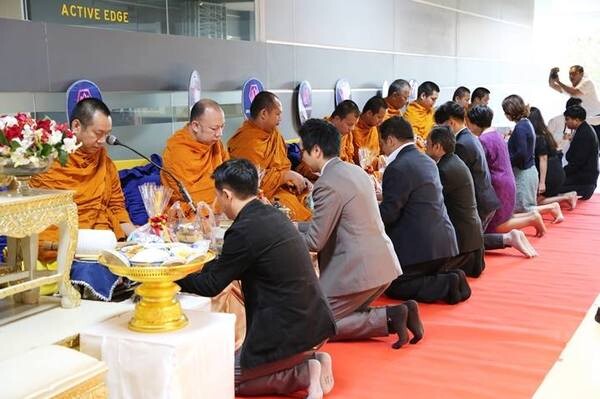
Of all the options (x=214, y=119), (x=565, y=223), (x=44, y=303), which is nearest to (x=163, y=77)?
(x=214, y=119)

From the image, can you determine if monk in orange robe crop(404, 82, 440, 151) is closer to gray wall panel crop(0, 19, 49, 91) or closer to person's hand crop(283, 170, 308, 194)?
person's hand crop(283, 170, 308, 194)

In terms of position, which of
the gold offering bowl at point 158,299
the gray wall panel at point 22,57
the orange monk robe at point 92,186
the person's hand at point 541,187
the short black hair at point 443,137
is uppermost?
the gray wall panel at point 22,57

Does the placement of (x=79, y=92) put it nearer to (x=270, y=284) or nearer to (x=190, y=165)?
(x=190, y=165)

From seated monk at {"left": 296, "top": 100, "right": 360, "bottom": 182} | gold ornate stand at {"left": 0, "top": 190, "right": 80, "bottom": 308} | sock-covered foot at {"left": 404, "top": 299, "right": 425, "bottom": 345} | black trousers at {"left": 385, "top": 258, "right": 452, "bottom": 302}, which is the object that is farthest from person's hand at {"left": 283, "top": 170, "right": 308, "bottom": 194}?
gold ornate stand at {"left": 0, "top": 190, "right": 80, "bottom": 308}

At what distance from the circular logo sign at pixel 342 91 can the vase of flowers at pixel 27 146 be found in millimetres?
4665

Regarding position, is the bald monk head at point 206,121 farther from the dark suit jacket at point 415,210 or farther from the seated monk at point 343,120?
the seated monk at point 343,120

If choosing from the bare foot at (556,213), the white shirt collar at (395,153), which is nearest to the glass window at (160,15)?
the white shirt collar at (395,153)

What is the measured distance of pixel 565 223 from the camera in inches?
287

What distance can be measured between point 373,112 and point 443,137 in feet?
5.99

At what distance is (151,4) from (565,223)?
185 inches

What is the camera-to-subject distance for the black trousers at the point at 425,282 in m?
4.47

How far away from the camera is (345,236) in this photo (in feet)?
11.7

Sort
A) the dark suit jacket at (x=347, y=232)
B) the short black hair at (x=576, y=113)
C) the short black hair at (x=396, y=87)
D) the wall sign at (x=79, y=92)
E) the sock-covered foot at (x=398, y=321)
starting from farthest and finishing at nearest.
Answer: the short black hair at (x=576, y=113)
the short black hair at (x=396, y=87)
the wall sign at (x=79, y=92)
the sock-covered foot at (x=398, y=321)
the dark suit jacket at (x=347, y=232)

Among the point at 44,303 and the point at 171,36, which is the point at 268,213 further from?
the point at 171,36
